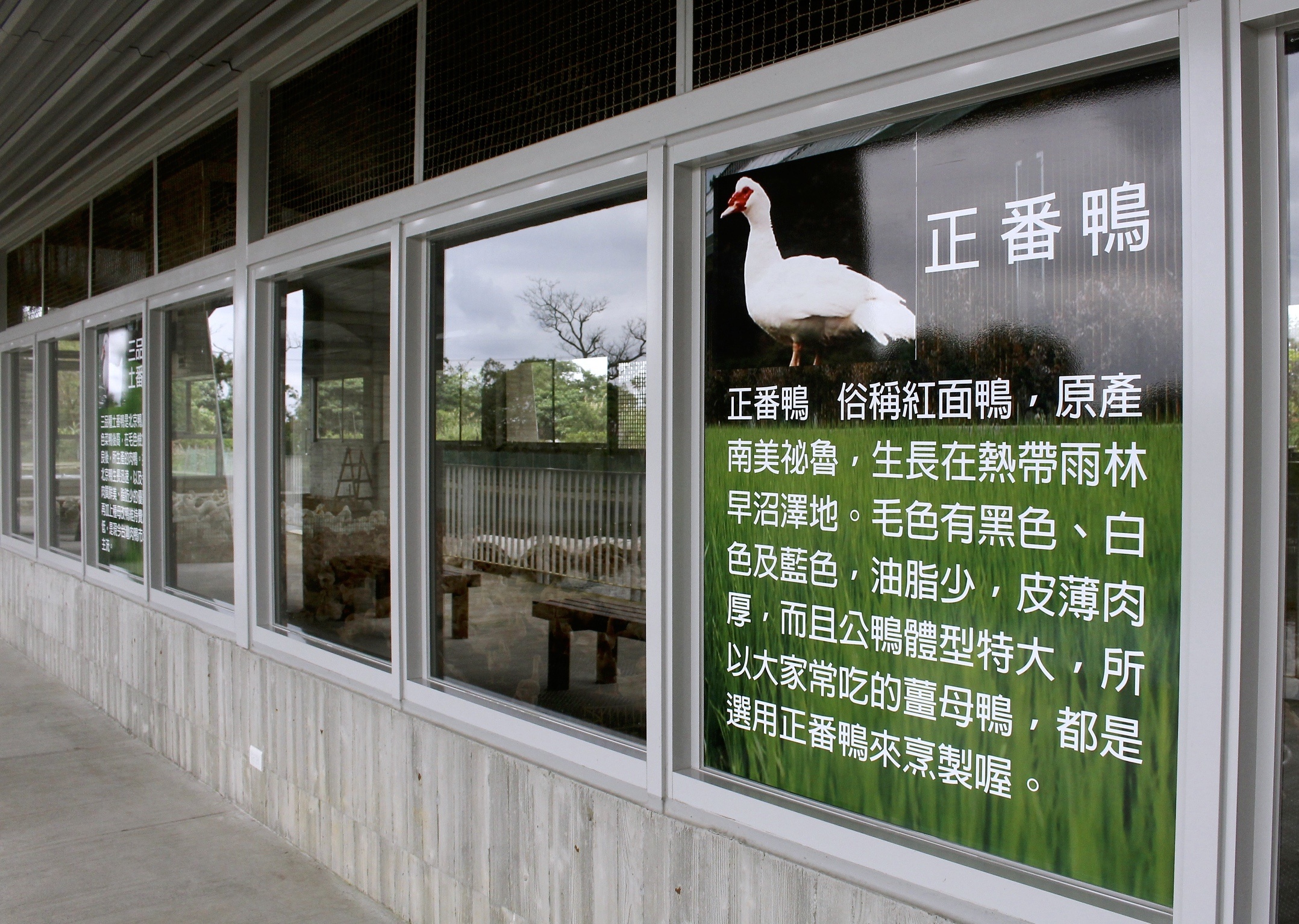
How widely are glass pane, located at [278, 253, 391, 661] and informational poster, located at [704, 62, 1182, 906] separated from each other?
1.77 m

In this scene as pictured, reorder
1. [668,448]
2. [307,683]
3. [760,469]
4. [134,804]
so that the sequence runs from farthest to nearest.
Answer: [134,804] → [307,683] → [668,448] → [760,469]

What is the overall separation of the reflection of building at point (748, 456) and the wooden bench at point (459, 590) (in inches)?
0.9

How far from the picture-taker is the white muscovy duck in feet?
7.11

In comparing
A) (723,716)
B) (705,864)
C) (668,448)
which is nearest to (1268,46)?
(668,448)

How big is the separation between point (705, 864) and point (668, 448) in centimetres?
105

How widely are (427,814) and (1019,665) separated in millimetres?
2254

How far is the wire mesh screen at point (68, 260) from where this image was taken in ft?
21.6

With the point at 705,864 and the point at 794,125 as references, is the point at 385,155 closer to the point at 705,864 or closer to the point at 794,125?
the point at 794,125

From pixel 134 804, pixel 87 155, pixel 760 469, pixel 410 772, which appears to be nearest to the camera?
pixel 760 469

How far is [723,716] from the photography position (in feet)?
8.23

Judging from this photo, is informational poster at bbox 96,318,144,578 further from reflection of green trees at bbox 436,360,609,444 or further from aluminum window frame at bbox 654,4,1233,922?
aluminum window frame at bbox 654,4,1233,922

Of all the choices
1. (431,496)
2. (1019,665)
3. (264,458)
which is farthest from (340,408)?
(1019,665)

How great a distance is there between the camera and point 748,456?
2424 mm

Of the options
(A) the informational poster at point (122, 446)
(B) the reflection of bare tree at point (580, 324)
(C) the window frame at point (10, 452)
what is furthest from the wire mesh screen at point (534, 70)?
(C) the window frame at point (10, 452)
